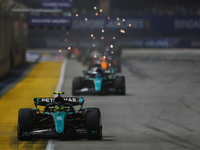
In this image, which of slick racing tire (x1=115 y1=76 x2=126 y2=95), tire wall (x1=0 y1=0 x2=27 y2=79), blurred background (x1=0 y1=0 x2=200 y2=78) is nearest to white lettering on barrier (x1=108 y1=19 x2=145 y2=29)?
blurred background (x1=0 y1=0 x2=200 y2=78)

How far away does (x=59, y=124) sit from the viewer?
10219 mm

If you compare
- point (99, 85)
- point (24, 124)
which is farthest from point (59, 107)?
point (99, 85)

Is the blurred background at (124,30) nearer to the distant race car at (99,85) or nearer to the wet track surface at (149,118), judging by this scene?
the wet track surface at (149,118)

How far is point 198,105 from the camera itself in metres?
Answer: 16.6

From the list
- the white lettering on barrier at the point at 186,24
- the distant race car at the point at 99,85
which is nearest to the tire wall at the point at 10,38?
the distant race car at the point at 99,85

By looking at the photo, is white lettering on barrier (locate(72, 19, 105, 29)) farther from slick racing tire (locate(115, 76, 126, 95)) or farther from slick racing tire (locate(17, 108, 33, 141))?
slick racing tire (locate(17, 108, 33, 141))

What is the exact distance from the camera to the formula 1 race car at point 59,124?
10.1 meters

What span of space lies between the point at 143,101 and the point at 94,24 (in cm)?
4601

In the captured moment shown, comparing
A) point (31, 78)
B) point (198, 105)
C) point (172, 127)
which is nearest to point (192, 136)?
point (172, 127)

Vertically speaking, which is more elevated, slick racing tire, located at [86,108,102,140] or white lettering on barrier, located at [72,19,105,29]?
white lettering on barrier, located at [72,19,105,29]

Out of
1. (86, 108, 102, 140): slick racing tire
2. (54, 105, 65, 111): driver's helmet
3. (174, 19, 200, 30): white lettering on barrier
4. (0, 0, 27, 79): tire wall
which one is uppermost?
(174, 19, 200, 30): white lettering on barrier

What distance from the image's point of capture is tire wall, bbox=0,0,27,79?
2870 centimetres

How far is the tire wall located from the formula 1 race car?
16676 mm

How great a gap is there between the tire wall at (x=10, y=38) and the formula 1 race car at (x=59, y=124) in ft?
54.7
